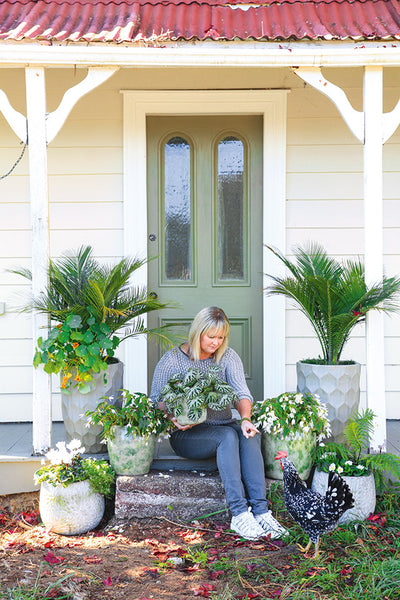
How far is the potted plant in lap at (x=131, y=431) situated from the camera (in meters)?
3.24

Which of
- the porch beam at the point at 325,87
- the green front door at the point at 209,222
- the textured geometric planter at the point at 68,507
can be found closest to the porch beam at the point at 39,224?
the textured geometric planter at the point at 68,507

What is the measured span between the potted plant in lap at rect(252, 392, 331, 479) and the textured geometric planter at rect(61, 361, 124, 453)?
875 mm

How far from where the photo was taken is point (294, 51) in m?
3.34

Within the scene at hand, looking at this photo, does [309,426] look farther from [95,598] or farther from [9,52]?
[9,52]

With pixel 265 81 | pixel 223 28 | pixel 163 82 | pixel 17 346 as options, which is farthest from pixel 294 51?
pixel 17 346

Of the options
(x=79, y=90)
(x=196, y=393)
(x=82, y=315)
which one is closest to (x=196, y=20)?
(x=79, y=90)

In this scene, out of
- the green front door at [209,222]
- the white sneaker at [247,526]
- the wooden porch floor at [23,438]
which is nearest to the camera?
the white sneaker at [247,526]

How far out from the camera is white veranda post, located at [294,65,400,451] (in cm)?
345

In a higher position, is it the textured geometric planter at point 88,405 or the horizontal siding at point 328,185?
the horizontal siding at point 328,185

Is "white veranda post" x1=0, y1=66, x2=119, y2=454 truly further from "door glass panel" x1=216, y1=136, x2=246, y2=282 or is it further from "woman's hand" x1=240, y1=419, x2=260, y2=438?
"door glass panel" x1=216, y1=136, x2=246, y2=282

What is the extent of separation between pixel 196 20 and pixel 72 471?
2.68m

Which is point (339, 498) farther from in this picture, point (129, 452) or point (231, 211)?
point (231, 211)

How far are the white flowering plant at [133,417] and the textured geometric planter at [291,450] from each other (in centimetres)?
57

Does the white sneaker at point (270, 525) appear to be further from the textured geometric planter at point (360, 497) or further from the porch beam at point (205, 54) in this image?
the porch beam at point (205, 54)
